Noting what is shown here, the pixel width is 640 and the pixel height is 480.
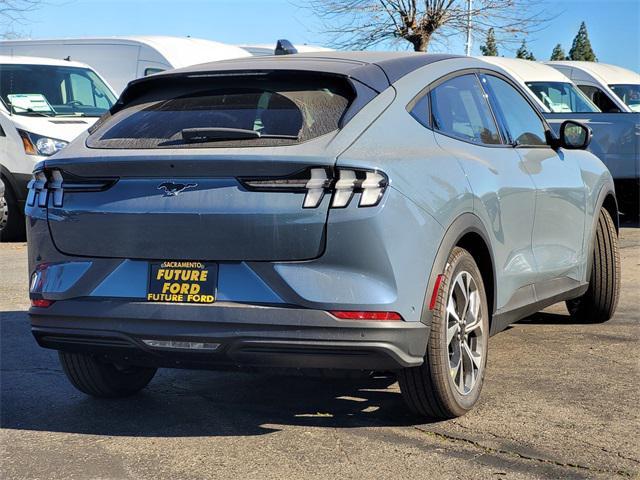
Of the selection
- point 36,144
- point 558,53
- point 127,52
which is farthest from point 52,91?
point 558,53

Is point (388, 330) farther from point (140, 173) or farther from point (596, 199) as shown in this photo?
point (596, 199)

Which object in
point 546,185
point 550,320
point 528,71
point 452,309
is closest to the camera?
point 452,309

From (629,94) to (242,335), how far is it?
56.2ft

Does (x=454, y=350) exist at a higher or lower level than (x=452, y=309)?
lower

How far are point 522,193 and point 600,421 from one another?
129 cm

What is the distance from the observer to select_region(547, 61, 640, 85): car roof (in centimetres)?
1878

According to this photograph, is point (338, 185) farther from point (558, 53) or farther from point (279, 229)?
point (558, 53)

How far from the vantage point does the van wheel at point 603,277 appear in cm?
702

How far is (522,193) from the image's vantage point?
555 centimetres

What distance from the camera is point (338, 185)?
4148 mm

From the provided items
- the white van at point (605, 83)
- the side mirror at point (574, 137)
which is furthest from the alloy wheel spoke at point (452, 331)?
the white van at point (605, 83)

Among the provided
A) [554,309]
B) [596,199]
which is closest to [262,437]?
[596,199]

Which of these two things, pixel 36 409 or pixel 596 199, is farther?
pixel 596 199

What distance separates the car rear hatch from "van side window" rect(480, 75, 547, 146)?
1.51 m
